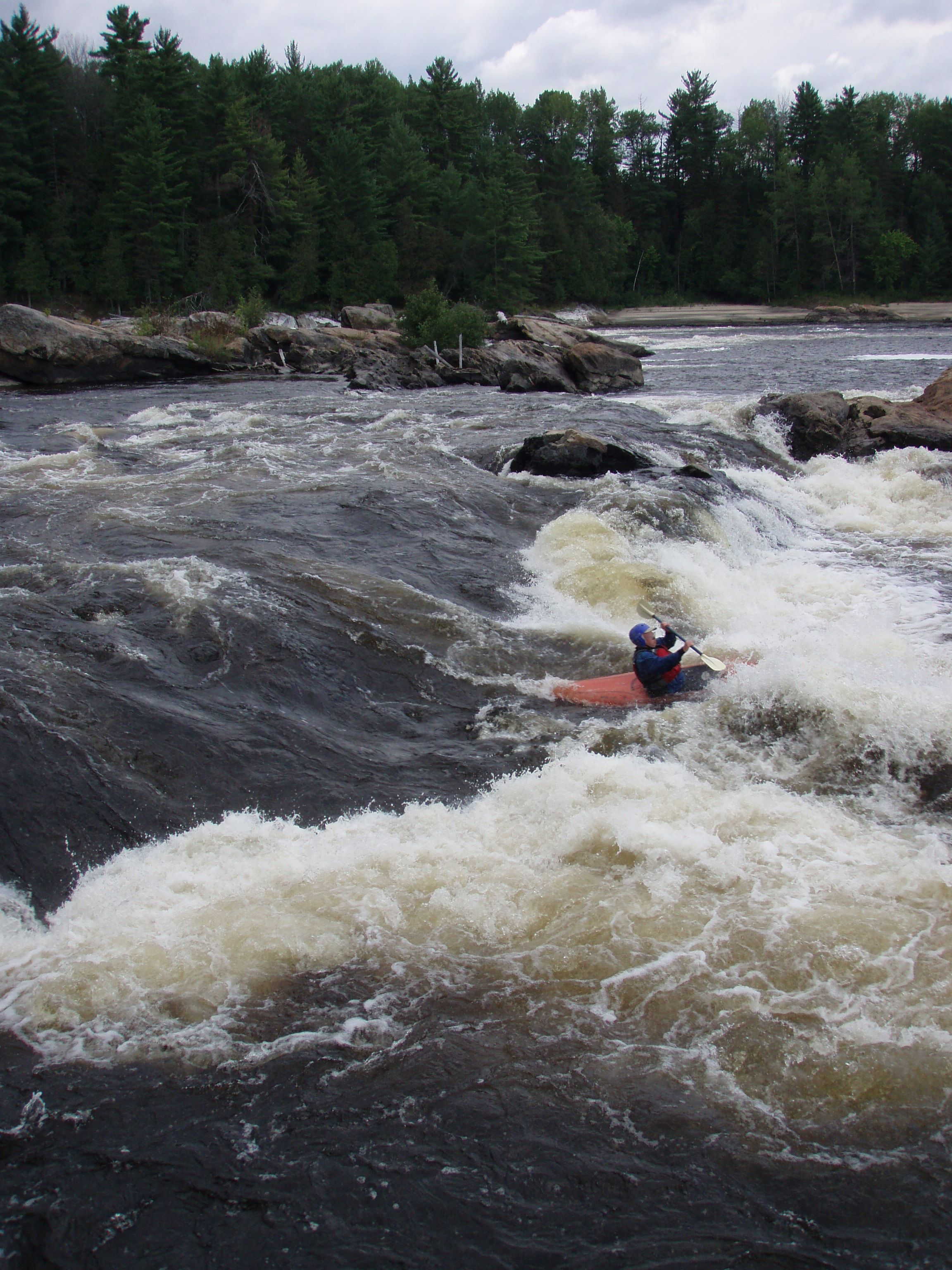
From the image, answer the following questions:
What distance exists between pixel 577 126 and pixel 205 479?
66547mm

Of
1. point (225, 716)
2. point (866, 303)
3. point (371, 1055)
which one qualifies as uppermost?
point (866, 303)

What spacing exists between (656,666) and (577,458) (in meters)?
6.73

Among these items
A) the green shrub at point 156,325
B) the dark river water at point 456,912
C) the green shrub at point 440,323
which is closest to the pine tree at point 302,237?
the green shrub at point 156,325

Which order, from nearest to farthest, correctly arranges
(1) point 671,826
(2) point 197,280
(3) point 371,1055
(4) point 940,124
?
(3) point 371,1055 → (1) point 671,826 → (2) point 197,280 → (4) point 940,124

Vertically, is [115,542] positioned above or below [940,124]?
below

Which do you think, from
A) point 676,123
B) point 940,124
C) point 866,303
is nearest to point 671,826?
point 866,303

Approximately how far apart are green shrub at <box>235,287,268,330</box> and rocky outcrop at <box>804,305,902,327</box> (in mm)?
28511

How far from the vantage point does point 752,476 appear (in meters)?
13.5

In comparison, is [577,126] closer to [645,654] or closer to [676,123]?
[676,123]

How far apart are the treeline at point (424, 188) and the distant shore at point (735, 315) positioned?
12.2 ft

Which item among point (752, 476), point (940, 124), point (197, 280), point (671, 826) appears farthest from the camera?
point (940, 124)

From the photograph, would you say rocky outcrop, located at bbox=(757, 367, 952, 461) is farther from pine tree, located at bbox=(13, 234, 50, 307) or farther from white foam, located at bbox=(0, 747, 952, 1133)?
pine tree, located at bbox=(13, 234, 50, 307)

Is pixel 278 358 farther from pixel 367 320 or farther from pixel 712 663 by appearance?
pixel 712 663

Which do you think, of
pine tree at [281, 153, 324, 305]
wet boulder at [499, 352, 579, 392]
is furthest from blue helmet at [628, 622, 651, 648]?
pine tree at [281, 153, 324, 305]
